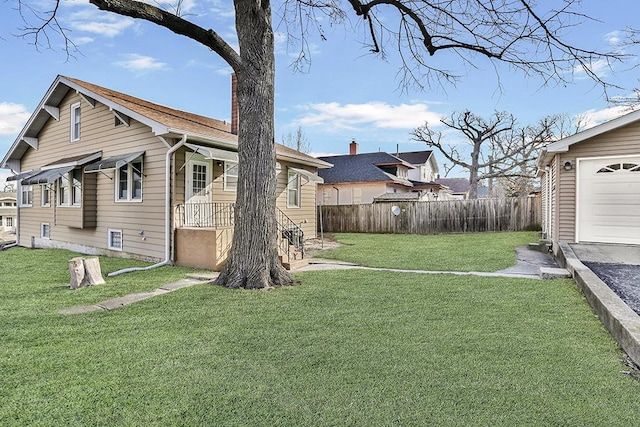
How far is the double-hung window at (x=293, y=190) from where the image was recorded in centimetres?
1321

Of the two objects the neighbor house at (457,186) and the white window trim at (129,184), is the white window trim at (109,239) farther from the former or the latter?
the neighbor house at (457,186)

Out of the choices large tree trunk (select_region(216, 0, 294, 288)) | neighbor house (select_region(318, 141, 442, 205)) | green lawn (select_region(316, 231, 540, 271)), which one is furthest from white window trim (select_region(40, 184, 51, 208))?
neighbor house (select_region(318, 141, 442, 205))

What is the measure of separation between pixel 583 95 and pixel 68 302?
9.39m

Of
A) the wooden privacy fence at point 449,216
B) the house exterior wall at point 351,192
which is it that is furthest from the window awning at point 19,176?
the house exterior wall at point 351,192

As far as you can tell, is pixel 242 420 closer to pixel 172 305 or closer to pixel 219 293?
pixel 172 305

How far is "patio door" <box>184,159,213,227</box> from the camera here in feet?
31.0

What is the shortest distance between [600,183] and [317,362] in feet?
29.7

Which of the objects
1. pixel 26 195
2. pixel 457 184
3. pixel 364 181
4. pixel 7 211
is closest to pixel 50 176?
pixel 26 195

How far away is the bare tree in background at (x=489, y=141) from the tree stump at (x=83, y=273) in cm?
2773

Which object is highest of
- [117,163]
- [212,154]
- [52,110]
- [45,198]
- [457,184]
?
[457,184]

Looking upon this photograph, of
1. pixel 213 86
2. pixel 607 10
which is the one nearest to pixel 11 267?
pixel 213 86

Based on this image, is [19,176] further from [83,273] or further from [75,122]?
[83,273]

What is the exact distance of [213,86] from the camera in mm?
14391

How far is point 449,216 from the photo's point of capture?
18.2m
